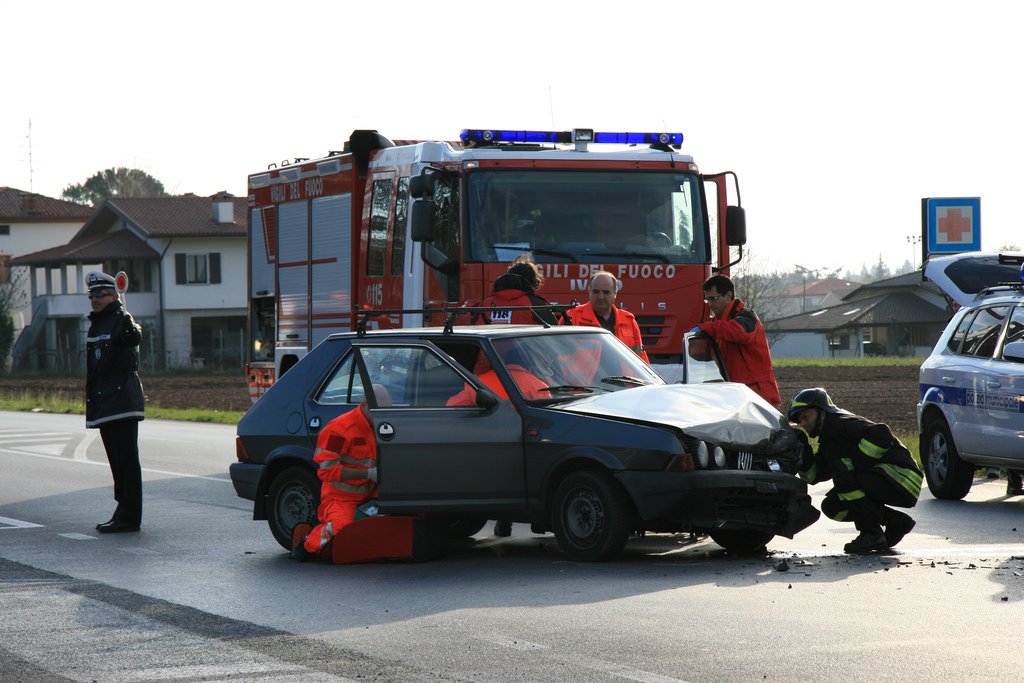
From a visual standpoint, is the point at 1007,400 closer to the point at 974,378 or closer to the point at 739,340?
the point at 974,378

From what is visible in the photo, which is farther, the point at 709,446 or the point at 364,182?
the point at 364,182

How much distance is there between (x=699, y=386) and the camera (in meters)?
9.76

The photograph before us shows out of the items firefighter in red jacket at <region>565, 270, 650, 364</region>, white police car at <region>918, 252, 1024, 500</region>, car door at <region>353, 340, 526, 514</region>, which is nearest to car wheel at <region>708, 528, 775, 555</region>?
car door at <region>353, 340, 526, 514</region>

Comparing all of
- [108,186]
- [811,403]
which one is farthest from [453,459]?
[108,186]

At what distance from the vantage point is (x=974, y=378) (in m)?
12.5

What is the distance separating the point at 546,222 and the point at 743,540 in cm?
575

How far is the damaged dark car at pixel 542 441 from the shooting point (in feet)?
29.1

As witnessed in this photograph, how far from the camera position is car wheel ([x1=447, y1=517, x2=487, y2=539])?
10.4m

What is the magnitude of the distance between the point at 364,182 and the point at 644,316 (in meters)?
3.67

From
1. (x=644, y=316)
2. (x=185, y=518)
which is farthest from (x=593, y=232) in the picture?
(x=185, y=518)

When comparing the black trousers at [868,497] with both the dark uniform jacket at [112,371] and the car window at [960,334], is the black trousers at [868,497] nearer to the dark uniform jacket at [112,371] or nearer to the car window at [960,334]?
the car window at [960,334]

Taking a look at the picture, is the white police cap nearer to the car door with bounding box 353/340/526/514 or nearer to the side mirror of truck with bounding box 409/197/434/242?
the side mirror of truck with bounding box 409/197/434/242

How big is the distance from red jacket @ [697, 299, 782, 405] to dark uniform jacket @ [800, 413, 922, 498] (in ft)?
5.20

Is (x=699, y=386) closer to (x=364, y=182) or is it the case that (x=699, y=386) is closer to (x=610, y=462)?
(x=610, y=462)
